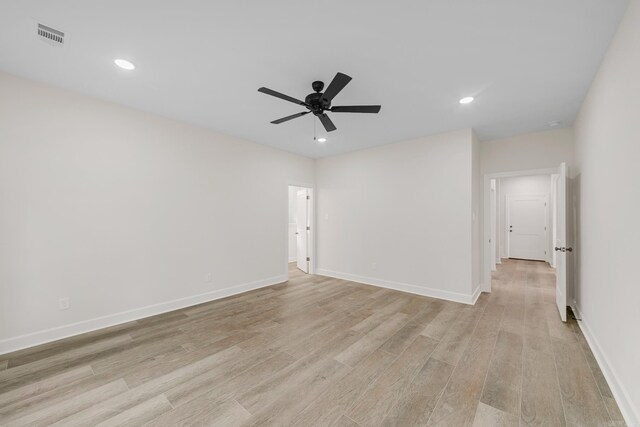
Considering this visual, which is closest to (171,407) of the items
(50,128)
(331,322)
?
(331,322)

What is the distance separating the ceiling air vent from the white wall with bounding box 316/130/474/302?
170 inches

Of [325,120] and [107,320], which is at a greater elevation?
[325,120]

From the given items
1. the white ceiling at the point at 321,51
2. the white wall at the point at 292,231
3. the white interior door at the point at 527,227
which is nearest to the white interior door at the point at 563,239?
the white ceiling at the point at 321,51

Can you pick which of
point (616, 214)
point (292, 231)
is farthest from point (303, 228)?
point (616, 214)

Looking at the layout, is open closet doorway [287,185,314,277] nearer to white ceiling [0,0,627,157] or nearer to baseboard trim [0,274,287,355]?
baseboard trim [0,274,287,355]

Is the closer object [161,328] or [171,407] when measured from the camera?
[171,407]

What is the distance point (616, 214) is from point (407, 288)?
9.76ft

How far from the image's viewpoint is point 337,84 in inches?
81.1

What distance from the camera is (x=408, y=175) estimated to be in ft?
14.8

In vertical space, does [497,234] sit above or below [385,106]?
below

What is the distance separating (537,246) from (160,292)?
376 inches

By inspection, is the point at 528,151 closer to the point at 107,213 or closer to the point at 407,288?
the point at 407,288

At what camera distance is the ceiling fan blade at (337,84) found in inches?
75.3

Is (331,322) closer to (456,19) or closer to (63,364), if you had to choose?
(63,364)
